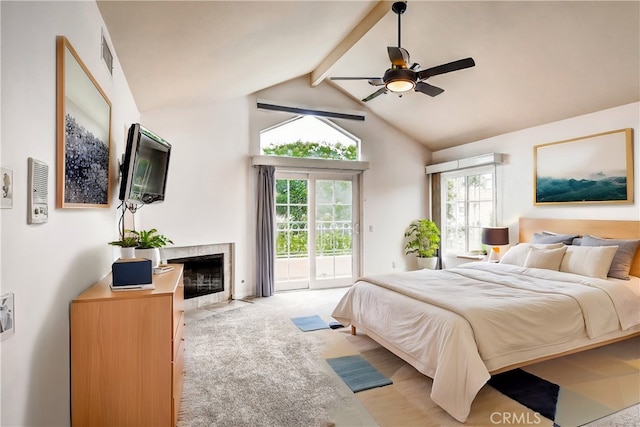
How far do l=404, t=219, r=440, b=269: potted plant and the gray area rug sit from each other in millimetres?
3008

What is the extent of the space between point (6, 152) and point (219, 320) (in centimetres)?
337

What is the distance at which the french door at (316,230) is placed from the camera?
18.5 feet

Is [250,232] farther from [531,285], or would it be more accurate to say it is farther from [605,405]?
[605,405]

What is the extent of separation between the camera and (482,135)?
5.49 meters

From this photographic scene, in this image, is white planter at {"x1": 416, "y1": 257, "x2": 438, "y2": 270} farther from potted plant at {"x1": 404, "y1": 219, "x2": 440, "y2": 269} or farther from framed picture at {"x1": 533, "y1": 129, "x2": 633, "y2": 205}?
framed picture at {"x1": 533, "y1": 129, "x2": 633, "y2": 205}

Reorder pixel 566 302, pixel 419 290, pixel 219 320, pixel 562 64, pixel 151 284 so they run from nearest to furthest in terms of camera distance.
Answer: pixel 151 284 < pixel 566 302 < pixel 419 290 < pixel 562 64 < pixel 219 320

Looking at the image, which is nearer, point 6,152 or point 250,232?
point 6,152

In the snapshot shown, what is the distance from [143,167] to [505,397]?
3.12m

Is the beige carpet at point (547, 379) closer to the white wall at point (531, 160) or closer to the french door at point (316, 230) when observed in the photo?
the white wall at point (531, 160)

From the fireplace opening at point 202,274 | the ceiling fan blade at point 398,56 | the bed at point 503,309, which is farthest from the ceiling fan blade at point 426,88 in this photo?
the fireplace opening at point 202,274

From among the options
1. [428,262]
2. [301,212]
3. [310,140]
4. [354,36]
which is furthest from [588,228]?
[310,140]

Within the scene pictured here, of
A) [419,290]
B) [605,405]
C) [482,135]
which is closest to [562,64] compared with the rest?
[482,135]

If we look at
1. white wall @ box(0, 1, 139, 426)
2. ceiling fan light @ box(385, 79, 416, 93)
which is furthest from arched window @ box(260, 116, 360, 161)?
white wall @ box(0, 1, 139, 426)

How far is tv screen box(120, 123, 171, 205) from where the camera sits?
233 centimetres
